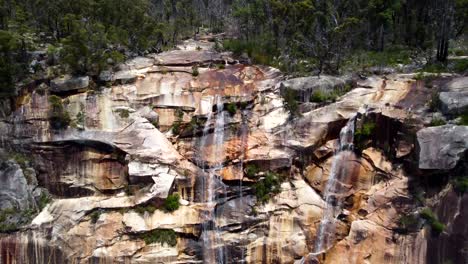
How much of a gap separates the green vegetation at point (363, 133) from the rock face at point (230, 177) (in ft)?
0.16

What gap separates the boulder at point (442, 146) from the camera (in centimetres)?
1723

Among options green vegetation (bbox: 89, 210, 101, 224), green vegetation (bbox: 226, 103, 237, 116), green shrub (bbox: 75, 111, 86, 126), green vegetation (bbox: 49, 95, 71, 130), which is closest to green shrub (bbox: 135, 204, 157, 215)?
green vegetation (bbox: 89, 210, 101, 224)

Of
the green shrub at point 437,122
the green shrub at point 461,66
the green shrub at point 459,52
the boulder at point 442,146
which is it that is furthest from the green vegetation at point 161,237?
the green shrub at point 459,52

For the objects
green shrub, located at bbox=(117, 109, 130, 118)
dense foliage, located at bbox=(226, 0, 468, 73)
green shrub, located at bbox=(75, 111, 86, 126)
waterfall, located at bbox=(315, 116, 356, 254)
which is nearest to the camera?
waterfall, located at bbox=(315, 116, 356, 254)

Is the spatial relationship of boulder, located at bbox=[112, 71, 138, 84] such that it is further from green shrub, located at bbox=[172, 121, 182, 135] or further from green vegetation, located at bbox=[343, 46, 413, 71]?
green vegetation, located at bbox=[343, 46, 413, 71]

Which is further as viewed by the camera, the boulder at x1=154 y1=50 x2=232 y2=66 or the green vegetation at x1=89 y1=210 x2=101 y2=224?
the boulder at x1=154 y1=50 x2=232 y2=66

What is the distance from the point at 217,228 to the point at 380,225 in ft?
21.8

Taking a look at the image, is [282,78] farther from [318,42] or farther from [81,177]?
[81,177]

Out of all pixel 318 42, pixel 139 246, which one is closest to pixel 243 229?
pixel 139 246

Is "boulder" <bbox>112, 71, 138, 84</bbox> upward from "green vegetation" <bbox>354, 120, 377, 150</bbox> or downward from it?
upward

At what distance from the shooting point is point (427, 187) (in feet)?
58.6

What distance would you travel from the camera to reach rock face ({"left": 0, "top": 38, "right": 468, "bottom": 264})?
1786 cm

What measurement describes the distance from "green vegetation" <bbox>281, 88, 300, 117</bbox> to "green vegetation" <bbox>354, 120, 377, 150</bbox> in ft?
9.60

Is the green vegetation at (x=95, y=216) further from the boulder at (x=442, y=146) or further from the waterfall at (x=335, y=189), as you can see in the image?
the boulder at (x=442, y=146)
